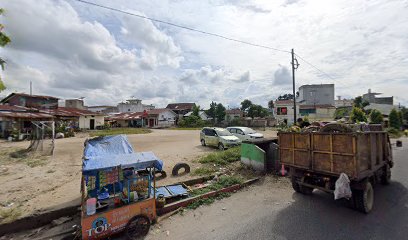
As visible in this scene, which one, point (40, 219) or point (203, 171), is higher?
point (203, 171)

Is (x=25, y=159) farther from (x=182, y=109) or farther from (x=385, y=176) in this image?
(x=182, y=109)

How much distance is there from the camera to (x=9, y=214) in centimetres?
580

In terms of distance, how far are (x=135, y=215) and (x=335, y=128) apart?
556cm

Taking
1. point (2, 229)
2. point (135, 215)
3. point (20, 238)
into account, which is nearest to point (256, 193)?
point (135, 215)

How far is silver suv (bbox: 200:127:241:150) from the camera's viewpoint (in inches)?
616

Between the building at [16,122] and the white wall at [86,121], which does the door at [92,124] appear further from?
the building at [16,122]

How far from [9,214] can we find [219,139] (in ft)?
40.7

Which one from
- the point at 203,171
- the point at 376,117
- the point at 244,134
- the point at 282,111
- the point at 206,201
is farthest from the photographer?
the point at 282,111

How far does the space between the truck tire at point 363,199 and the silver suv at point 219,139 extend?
10217 mm

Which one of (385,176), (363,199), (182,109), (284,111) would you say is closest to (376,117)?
(284,111)

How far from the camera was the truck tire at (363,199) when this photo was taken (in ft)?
17.4

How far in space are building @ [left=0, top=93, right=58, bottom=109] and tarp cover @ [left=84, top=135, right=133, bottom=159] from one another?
4018cm

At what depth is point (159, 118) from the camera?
53.3 metres

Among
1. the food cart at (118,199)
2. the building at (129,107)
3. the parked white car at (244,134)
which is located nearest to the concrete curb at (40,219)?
the food cart at (118,199)
